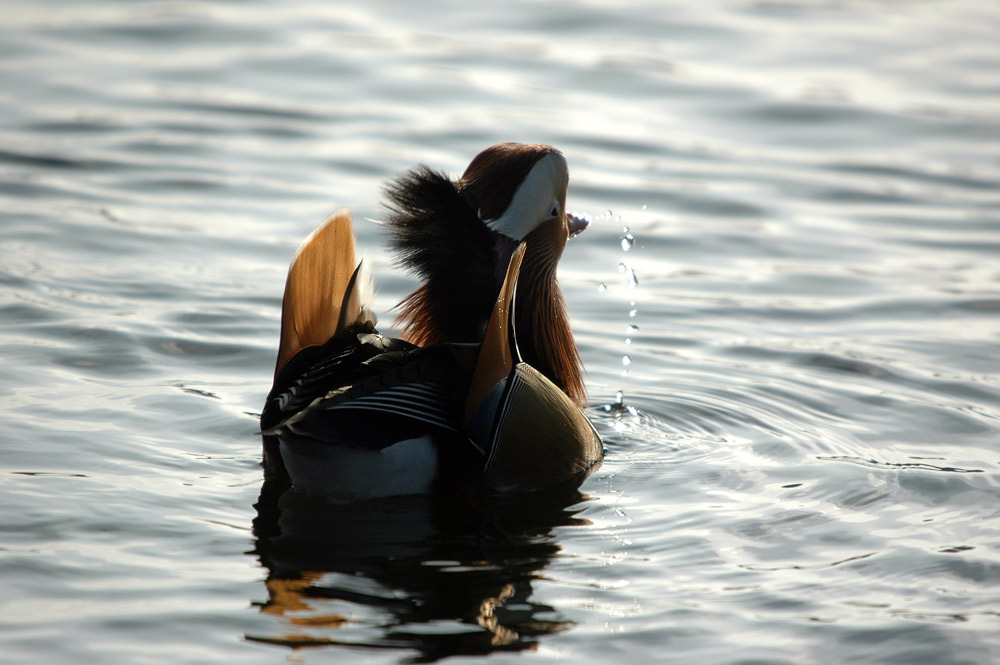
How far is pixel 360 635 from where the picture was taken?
12.9ft

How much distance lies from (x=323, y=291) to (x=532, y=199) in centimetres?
104

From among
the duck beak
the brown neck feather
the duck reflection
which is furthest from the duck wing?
the duck beak

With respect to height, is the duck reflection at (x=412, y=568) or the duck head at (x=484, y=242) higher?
the duck head at (x=484, y=242)

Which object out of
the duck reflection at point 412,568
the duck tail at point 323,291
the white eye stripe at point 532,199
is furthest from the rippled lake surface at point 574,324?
the white eye stripe at point 532,199

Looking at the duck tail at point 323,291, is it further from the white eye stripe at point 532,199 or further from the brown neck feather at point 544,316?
the brown neck feather at point 544,316

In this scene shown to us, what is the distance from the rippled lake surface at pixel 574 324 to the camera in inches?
166

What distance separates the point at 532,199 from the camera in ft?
18.3

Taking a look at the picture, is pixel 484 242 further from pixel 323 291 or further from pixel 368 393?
pixel 368 393

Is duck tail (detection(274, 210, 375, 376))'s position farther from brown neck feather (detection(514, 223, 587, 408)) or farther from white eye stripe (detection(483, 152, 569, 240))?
brown neck feather (detection(514, 223, 587, 408))

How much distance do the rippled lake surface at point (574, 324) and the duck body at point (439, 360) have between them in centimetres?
19

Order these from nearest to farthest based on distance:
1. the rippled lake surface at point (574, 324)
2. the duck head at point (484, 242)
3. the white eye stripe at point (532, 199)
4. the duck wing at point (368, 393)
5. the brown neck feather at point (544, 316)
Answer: the rippled lake surface at point (574, 324) < the duck wing at point (368, 393) < the duck head at point (484, 242) < the white eye stripe at point (532, 199) < the brown neck feather at point (544, 316)

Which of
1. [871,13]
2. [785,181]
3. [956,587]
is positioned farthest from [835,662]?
[871,13]

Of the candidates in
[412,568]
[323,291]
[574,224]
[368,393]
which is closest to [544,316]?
[574,224]

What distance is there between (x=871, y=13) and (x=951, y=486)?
11599 mm
